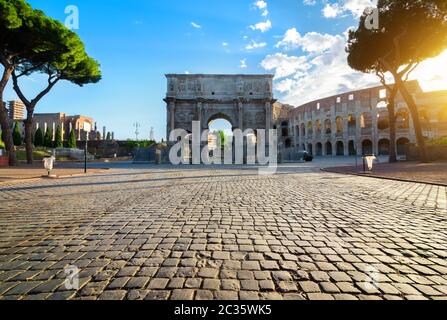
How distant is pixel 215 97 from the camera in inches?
1300

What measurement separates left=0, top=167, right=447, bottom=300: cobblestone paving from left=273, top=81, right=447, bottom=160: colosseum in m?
29.6

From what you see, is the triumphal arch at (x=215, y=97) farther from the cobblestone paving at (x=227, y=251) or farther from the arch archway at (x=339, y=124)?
the cobblestone paving at (x=227, y=251)

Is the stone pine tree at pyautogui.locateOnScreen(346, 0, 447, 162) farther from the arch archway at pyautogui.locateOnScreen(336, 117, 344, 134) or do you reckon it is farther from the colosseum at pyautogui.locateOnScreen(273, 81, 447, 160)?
the arch archway at pyautogui.locateOnScreen(336, 117, 344, 134)

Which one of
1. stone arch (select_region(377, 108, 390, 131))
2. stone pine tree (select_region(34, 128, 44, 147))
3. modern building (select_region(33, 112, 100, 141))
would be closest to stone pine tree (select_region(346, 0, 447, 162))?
stone arch (select_region(377, 108, 390, 131))

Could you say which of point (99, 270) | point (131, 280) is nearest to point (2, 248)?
point (99, 270)

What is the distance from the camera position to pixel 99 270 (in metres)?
2.05

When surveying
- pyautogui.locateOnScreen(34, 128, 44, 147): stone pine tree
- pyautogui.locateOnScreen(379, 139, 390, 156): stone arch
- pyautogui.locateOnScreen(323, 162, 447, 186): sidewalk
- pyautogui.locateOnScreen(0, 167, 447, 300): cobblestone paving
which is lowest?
pyautogui.locateOnScreen(0, 167, 447, 300): cobblestone paving

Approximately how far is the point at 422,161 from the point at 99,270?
21089mm

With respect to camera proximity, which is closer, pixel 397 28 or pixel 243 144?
pixel 397 28

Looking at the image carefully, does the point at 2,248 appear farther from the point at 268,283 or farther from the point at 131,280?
the point at 268,283

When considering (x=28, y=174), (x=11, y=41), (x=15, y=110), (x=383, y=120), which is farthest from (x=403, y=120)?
(x=15, y=110)

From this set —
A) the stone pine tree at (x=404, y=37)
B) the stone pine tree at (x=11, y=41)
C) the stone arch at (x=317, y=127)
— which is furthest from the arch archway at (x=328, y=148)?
the stone pine tree at (x=11, y=41)

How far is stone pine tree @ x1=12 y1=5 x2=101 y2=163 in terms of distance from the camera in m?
17.0

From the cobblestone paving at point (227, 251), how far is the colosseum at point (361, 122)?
1165 inches
